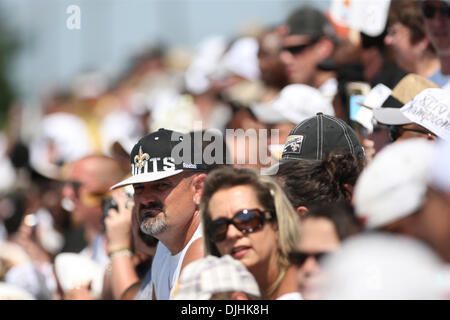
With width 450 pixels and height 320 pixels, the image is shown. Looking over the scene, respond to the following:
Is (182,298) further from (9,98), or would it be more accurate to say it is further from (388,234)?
(9,98)

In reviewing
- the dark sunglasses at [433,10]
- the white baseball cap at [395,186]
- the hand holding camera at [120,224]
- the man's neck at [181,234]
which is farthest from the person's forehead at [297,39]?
the white baseball cap at [395,186]

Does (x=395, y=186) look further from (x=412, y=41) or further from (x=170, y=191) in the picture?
(x=412, y=41)

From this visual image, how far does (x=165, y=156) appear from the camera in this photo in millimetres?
3924

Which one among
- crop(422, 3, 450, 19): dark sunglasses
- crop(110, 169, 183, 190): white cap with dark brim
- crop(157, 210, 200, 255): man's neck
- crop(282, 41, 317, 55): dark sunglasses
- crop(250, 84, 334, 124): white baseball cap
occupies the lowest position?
crop(157, 210, 200, 255): man's neck

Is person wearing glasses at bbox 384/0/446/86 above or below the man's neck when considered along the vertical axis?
above

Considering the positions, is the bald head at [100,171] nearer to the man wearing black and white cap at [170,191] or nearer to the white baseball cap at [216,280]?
the man wearing black and white cap at [170,191]

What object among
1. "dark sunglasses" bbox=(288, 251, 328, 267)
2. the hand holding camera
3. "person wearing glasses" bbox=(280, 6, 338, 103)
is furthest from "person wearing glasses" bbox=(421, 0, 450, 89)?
"dark sunglasses" bbox=(288, 251, 328, 267)

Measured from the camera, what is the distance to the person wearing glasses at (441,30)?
15.5ft

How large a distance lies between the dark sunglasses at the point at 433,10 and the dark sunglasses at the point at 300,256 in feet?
7.93

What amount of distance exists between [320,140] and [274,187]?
0.74 meters

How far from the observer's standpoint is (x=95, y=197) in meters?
6.09

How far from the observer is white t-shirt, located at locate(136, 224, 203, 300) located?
3.81m

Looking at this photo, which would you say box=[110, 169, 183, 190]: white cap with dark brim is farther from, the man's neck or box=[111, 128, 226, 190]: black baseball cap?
the man's neck

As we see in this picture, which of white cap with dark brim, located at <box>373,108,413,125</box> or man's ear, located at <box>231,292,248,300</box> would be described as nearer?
man's ear, located at <box>231,292,248,300</box>
